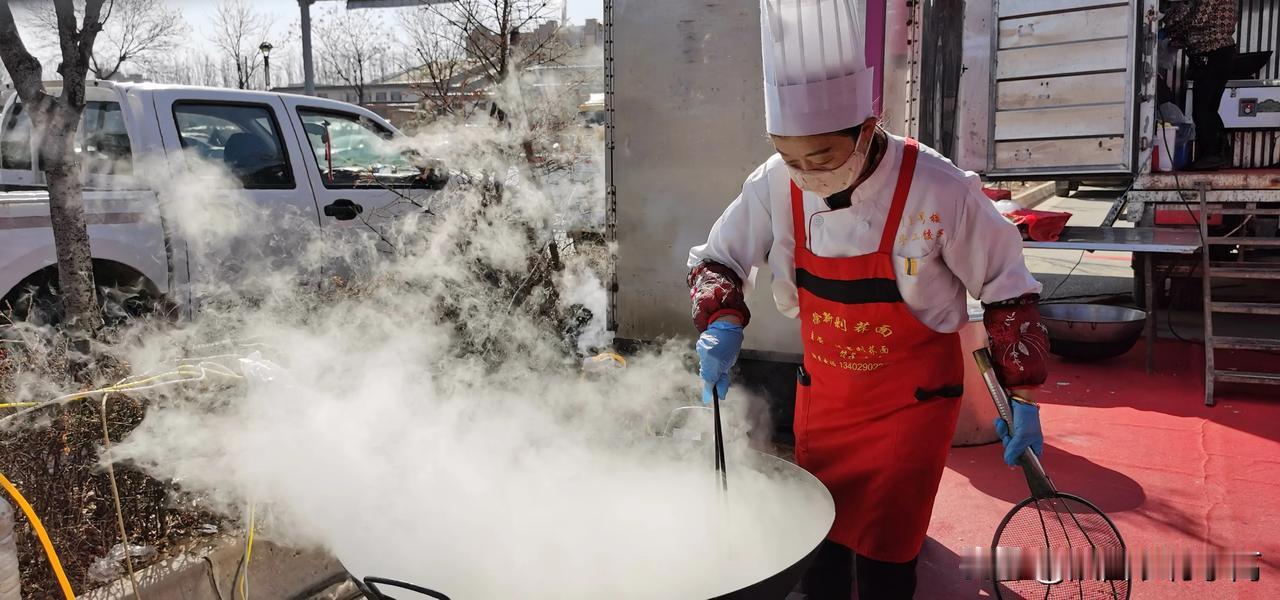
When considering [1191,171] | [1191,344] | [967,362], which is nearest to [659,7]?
[967,362]

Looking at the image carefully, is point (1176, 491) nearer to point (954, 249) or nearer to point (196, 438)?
point (954, 249)

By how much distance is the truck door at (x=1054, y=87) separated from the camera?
646 centimetres

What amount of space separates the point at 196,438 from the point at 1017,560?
275cm

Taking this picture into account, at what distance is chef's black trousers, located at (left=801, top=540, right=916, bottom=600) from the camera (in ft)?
7.80

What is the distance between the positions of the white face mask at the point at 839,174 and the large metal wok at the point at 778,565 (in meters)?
0.75

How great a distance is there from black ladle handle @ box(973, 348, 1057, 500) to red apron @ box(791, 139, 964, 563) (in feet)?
0.38

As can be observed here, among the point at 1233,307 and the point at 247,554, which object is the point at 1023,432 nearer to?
the point at 247,554

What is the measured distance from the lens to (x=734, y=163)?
4.83 metres

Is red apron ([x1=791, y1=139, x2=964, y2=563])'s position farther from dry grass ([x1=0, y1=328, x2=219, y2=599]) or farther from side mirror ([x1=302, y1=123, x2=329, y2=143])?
side mirror ([x1=302, y1=123, x2=329, y2=143])

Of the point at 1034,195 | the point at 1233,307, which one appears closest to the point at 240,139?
the point at 1233,307

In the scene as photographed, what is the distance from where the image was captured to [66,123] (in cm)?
396

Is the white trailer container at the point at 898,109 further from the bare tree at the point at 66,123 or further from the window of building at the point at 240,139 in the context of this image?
the bare tree at the point at 66,123

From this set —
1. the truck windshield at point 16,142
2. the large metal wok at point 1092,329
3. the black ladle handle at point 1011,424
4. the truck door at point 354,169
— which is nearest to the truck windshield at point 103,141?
the truck windshield at point 16,142

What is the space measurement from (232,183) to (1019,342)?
5.23m
